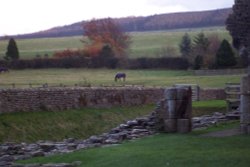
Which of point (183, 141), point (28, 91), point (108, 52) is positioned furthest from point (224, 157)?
point (108, 52)

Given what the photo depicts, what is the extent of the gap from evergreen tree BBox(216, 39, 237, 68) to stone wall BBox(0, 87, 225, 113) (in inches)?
933

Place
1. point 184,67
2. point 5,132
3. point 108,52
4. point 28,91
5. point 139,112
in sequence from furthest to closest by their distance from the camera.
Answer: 1. point 108,52
2. point 184,67
3. point 139,112
4. point 28,91
5. point 5,132

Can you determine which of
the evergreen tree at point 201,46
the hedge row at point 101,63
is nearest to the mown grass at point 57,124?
the hedge row at point 101,63

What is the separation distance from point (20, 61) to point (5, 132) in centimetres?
5077

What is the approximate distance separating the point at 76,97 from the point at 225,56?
3964 centimetres

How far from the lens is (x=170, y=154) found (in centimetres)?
1967

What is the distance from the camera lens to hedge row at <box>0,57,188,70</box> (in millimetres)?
83781

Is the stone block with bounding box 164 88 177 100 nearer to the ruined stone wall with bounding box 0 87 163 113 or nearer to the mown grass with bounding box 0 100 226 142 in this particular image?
the mown grass with bounding box 0 100 226 142

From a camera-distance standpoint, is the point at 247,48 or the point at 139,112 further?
the point at 139,112

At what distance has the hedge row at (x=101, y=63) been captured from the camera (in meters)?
83.8

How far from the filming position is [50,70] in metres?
83.5

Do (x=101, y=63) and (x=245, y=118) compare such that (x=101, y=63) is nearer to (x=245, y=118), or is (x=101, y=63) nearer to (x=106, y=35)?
(x=106, y=35)

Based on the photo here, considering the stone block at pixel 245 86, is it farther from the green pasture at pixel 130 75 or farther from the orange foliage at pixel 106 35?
the orange foliage at pixel 106 35

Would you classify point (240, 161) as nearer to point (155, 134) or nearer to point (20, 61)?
point (155, 134)
